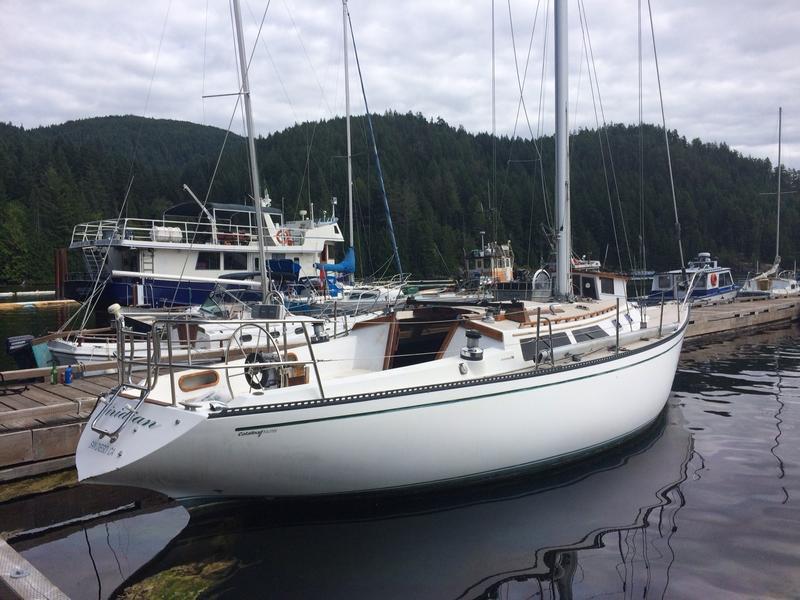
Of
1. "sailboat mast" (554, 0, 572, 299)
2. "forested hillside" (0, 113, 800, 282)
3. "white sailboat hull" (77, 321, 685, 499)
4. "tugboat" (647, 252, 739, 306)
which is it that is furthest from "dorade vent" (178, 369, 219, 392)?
"forested hillside" (0, 113, 800, 282)

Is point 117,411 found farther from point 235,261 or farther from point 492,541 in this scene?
point 235,261

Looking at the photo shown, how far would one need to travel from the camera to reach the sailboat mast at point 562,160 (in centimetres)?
1104

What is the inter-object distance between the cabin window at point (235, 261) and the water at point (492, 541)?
18.9 metres

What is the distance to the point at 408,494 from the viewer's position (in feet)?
22.8

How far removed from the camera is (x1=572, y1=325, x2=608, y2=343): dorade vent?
9203 millimetres

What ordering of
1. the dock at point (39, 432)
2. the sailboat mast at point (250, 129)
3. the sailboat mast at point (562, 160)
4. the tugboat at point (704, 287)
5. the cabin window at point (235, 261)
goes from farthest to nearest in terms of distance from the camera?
1. the tugboat at point (704, 287)
2. the cabin window at point (235, 261)
3. the sailboat mast at point (250, 129)
4. the sailboat mast at point (562, 160)
5. the dock at point (39, 432)

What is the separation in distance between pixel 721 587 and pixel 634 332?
5496 mm

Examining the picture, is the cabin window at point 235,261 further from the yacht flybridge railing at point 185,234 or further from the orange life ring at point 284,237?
the orange life ring at point 284,237

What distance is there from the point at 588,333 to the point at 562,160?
12.1 ft

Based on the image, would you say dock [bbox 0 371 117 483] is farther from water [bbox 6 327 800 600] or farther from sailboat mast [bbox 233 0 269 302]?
sailboat mast [bbox 233 0 269 302]

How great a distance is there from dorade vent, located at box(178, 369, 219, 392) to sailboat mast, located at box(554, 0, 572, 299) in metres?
7.00

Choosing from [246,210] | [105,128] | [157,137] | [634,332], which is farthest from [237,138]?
[634,332]

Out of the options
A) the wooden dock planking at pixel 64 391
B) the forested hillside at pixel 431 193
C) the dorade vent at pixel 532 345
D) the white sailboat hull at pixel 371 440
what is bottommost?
the wooden dock planking at pixel 64 391

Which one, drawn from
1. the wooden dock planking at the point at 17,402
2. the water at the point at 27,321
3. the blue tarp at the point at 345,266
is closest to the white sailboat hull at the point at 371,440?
the wooden dock planking at the point at 17,402
